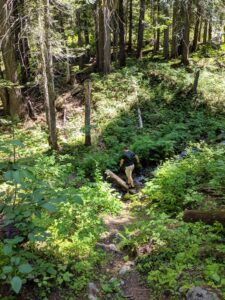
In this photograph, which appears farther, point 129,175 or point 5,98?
point 5,98

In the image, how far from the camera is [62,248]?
5934 mm

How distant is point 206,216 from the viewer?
685cm

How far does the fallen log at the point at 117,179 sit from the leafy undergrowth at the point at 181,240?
5.45 feet

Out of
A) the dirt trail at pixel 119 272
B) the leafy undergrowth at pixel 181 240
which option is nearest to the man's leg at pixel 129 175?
the leafy undergrowth at pixel 181 240

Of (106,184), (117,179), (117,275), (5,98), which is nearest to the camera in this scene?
(117,275)

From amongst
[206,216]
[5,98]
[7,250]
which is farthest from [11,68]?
[7,250]

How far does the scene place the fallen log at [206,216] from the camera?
21.7 feet

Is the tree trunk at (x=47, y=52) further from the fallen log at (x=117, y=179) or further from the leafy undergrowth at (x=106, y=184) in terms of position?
the fallen log at (x=117, y=179)

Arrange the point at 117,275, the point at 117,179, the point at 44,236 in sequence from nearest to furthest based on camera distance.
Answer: the point at 44,236 < the point at 117,275 < the point at 117,179

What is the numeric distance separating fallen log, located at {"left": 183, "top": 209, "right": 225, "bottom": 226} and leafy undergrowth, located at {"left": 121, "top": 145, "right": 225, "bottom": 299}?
0.14 meters

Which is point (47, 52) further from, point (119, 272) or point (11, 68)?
point (119, 272)

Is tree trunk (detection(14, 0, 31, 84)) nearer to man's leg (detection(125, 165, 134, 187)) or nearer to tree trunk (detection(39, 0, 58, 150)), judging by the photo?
tree trunk (detection(39, 0, 58, 150))

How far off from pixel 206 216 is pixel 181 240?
106cm

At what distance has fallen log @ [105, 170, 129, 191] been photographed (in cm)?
1144
